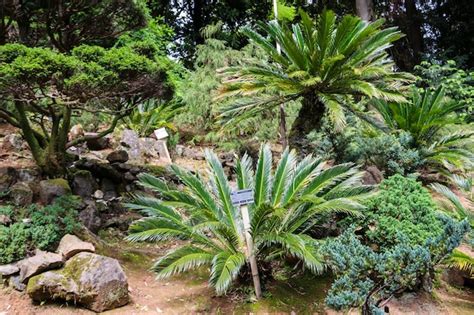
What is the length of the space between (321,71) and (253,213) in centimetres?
257

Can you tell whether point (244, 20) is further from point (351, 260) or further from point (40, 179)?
point (351, 260)

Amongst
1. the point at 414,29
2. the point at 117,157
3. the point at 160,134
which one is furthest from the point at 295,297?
the point at 414,29

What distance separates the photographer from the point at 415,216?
3.78 meters

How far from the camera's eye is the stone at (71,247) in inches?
130

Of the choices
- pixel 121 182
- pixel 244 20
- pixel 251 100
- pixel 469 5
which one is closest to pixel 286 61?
pixel 251 100

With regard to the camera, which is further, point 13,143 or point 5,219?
point 13,143

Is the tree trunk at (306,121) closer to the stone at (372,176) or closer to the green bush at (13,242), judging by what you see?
the stone at (372,176)

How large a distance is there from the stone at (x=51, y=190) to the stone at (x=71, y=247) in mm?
840

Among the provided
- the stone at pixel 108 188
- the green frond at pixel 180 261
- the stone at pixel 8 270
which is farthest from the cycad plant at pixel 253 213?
the stone at pixel 108 188

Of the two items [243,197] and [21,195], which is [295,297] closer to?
[243,197]

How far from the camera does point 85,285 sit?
9.92 feet

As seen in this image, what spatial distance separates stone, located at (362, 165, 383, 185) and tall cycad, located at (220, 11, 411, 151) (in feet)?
3.20

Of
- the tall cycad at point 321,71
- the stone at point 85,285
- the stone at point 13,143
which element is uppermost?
the tall cycad at point 321,71

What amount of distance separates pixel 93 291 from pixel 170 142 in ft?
16.0
